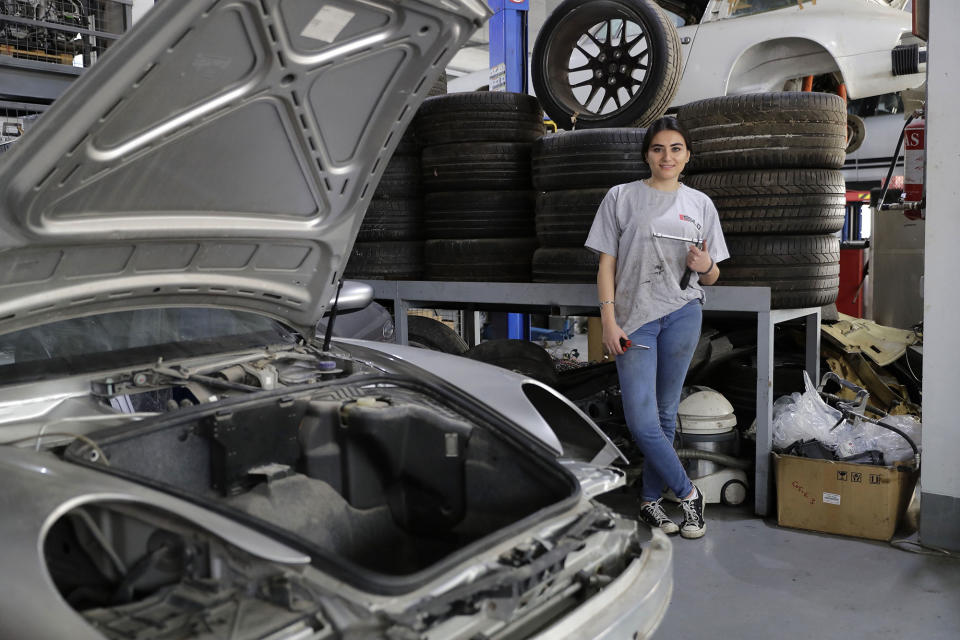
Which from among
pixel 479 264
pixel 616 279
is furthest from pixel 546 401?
pixel 479 264

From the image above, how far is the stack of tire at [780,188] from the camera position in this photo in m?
3.64

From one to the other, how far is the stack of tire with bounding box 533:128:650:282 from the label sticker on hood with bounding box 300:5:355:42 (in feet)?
7.54

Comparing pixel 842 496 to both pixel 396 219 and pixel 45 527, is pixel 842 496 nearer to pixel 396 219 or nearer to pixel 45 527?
pixel 396 219

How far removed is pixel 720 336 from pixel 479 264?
1377mm

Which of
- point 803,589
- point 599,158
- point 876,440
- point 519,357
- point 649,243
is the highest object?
point 599,158

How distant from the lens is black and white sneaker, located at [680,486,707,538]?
10.7 feet

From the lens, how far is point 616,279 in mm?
3303

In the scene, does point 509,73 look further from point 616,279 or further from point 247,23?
point 247,23

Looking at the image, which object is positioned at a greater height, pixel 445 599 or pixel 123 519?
pixel 123 519

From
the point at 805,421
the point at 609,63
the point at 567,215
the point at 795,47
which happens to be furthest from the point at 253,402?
the point at 795,47

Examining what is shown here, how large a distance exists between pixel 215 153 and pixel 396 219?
297cm

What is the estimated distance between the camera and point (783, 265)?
368cm

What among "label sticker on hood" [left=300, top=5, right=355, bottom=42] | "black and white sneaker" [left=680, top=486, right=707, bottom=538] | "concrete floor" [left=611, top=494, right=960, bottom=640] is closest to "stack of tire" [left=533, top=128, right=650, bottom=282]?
"black and white sneaker" [left=680, top=486, right=707, bottom=538]

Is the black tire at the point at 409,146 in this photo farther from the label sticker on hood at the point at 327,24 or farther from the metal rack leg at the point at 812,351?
the label sticker on hood at the point at 327,24
